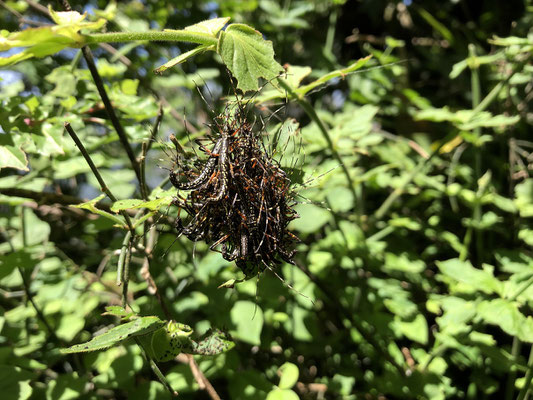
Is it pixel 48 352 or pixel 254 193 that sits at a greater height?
pixel 254 193

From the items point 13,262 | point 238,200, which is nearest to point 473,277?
point 238,200

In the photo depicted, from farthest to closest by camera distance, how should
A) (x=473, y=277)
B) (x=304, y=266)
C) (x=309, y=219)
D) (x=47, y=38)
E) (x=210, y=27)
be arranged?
(x=309, y=219)
(x=304, y=266)
(x=473, y=277)
(x=210, y=27)
(x=47, y=38)

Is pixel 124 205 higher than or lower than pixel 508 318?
higher

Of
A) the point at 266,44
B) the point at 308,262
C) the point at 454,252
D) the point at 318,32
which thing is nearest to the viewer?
the point at 266,44

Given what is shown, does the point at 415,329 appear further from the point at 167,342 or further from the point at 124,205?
the point at 124,205

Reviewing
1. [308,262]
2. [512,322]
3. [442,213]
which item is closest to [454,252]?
[442,213]

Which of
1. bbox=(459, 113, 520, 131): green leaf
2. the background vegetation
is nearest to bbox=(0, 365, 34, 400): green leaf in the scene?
the background vegetation

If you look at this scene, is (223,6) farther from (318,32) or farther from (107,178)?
(107,178)
